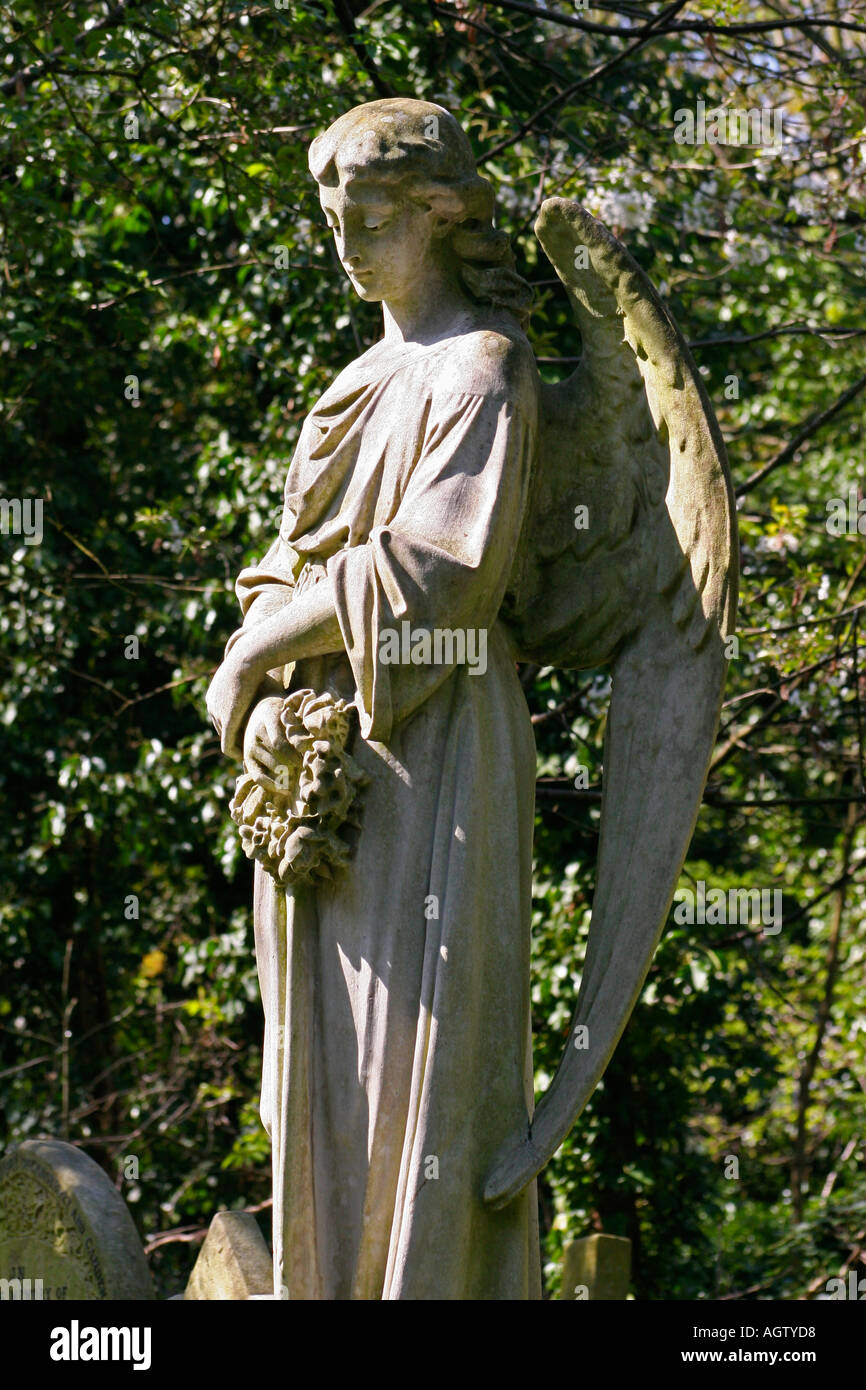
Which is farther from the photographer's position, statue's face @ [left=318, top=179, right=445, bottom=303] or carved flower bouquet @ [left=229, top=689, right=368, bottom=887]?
statue's face @ [left=318, top=179, right=445, bottom=303]

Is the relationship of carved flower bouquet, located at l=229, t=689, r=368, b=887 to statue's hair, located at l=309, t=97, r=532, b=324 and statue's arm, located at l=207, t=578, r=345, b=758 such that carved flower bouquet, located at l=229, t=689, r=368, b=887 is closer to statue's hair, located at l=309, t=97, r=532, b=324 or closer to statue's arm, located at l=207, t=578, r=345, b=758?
statue's arm, located at l=207, t=578, r=345, b=758

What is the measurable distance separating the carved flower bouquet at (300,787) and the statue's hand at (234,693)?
58 mm

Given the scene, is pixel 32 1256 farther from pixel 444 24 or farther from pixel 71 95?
pixel 444 24

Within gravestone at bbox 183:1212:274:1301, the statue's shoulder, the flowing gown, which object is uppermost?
the statue's shoulder

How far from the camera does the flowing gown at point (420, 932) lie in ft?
14.2

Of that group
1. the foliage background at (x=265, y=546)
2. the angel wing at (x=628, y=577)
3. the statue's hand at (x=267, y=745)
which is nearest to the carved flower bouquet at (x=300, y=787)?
the statue's hand at (x=267, y=745)

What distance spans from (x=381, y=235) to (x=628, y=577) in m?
0.95

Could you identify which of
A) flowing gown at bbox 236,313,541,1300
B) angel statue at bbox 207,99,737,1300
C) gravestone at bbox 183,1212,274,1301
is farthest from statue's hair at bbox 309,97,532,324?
gravestone at bbox 183,1212,274,1301

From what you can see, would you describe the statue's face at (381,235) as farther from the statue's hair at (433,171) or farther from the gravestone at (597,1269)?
the gravestone at (597,1269)

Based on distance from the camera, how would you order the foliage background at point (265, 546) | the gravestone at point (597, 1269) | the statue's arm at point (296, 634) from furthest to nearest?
the foliage background at point (265, 546) → the gravestone at point (597, 1269) → the statue's arm at point (296, 634)

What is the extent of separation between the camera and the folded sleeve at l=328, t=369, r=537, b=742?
436 centimetres

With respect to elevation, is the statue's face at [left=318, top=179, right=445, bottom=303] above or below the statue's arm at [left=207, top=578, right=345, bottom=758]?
above

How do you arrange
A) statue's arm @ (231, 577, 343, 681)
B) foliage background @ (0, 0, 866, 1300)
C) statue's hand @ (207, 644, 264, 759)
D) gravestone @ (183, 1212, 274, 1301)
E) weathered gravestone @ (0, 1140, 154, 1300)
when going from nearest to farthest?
statue's arm @ (231, 577, 343, 681)
statue's hand @ (207, 644, 264, 759)
gravestone @ (183, 1212, 274, 1301)
weathered gravestone @ (0, 1140, 154, 1300)
foliage background @ (0, 0, 866, 1300)

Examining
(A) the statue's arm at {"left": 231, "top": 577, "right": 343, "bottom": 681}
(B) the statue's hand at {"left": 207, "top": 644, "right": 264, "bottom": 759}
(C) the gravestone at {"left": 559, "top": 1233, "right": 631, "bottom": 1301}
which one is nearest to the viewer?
(A) the statue's arm at {"left": 231, "top": 577, "right": 343, "bottom": 681}
